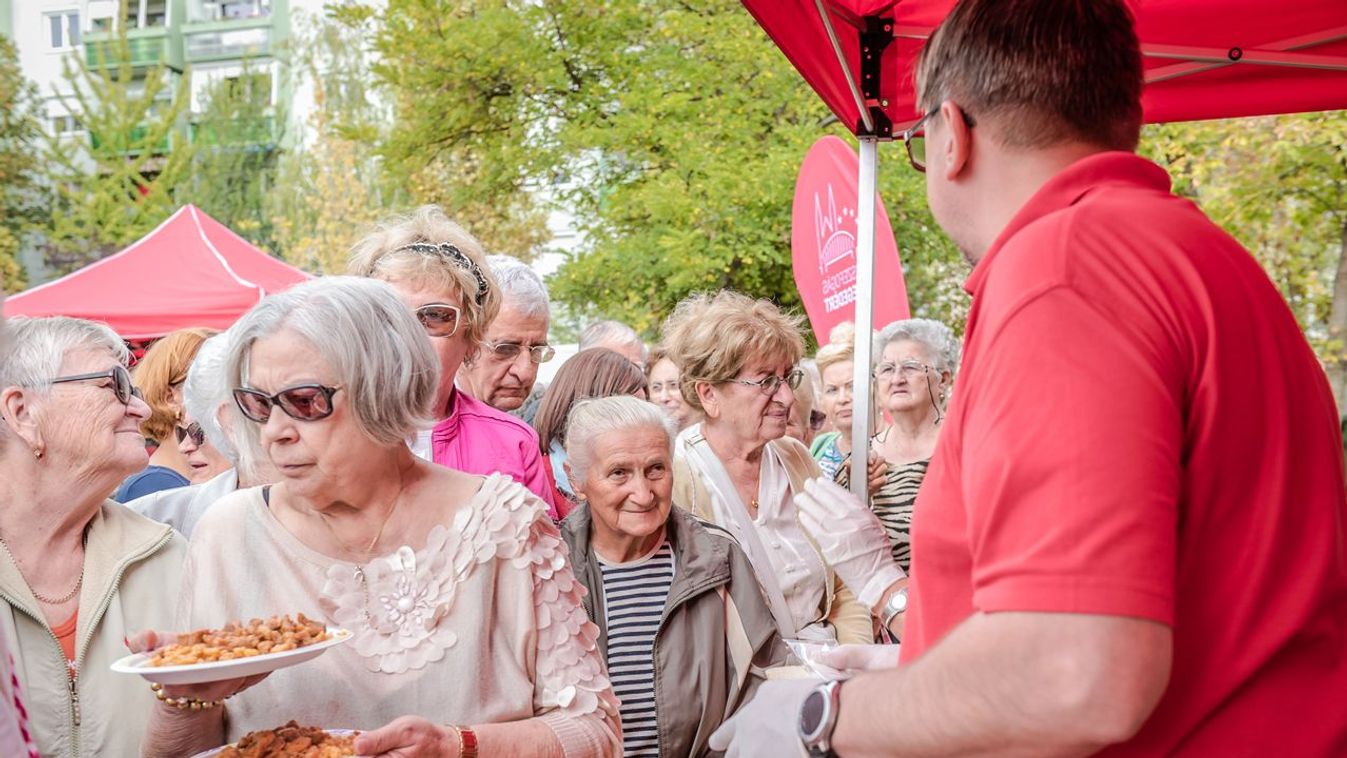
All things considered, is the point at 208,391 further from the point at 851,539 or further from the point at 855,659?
the point at 855,659

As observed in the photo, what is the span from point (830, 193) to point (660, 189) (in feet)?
27.4

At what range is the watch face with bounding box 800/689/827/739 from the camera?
63.8 inches

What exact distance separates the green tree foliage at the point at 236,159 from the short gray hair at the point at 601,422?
98.9 feet

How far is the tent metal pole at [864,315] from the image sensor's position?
4430 mm

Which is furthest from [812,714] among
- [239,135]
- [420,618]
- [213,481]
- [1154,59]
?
[239,135]

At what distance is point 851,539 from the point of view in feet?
12.1

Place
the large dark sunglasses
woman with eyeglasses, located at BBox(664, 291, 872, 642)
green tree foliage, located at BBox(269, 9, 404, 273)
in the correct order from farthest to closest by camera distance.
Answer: green tree foliage, located at BBox(269, 9, 404, 273), woman with eyeglasses, located at BBox(664, 291, 872, 642), the large dark sunglasses

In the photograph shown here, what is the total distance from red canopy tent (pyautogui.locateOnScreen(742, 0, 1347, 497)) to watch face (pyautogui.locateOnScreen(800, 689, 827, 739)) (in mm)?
2477

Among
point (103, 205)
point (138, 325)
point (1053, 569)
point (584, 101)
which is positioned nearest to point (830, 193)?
point (138, 325)

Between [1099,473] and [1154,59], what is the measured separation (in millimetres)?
3505

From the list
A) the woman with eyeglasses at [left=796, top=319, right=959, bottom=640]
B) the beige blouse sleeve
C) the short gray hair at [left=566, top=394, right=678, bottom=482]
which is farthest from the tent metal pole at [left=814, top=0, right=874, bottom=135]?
the beige blouse sleeve

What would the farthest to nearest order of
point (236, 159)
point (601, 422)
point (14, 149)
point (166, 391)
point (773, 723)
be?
point (236, 159) < point (14, 149) < point (166, 391) < point (601, 422) < point (773, 723)

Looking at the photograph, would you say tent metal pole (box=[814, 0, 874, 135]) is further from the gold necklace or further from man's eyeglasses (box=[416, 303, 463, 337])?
the gold necklace

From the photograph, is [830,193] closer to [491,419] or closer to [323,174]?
[491,419]
